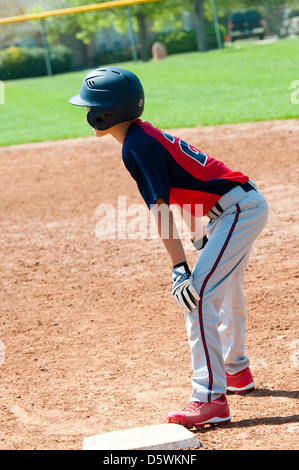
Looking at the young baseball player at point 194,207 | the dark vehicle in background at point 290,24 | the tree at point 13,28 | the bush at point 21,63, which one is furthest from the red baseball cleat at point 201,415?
the tree at point 13,28

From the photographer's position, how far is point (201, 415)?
10.1 ft

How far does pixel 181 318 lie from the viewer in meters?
4.63

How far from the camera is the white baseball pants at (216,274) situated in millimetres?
3066

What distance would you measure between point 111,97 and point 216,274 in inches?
39.1

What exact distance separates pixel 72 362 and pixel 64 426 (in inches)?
33.1

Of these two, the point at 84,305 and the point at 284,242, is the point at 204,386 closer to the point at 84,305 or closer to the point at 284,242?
the point at 84,305

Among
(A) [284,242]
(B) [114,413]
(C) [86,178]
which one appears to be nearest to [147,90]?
(C) [86,178]

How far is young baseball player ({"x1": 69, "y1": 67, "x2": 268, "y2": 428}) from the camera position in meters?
3.02

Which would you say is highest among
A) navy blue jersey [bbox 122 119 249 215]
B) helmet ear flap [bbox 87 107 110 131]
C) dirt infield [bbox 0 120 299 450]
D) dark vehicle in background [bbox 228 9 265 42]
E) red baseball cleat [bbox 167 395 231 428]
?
helmet ear flap [bbox 87 107 110 131]

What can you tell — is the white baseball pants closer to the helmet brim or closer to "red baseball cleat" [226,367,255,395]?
"red baseball cleat" [226,367,255,395]

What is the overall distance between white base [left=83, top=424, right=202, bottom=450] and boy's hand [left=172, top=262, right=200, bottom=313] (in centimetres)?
56

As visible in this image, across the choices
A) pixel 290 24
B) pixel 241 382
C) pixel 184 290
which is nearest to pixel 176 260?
pixel 184 290

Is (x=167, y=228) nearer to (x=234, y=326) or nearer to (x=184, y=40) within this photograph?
(x=234, y=326)

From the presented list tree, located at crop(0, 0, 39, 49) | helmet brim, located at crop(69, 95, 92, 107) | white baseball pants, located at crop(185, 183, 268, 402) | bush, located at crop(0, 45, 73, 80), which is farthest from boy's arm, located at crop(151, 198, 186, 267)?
tree, located at crop(0, 0, 39, 49)
